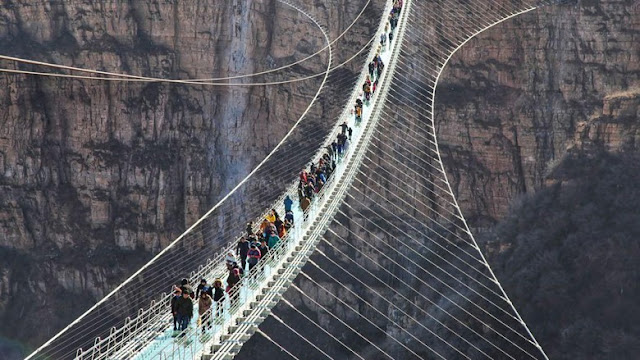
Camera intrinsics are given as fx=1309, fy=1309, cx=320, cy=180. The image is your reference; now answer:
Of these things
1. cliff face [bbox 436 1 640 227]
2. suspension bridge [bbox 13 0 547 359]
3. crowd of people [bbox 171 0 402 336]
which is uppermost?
crowd of people [bbox 171 0 402 336]

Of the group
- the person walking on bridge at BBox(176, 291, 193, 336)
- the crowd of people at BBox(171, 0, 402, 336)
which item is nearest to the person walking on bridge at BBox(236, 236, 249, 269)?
the crowd of people at BBox(171, 0, 402, 336)

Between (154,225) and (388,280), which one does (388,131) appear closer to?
(388,280)

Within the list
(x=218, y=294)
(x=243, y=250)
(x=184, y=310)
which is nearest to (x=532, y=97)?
(x=243, y=250)

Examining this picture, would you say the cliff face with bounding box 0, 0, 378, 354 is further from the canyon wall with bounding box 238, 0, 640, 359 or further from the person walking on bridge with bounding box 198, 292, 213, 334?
the person walking on bridge with bounding box 198, 292, 213, 334

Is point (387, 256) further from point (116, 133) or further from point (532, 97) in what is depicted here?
point (116, 133)

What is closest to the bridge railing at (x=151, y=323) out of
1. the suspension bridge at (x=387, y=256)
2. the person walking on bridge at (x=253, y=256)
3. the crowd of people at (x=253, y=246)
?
the crowd of people at (x=253, y=246)

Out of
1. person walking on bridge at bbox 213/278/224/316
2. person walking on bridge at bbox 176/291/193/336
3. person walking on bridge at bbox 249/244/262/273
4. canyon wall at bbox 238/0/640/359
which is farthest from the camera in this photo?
canyon wall at bbox 238/0/640/359

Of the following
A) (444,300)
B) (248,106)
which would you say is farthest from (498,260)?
(248,106)
